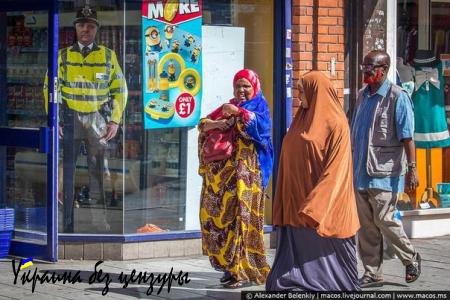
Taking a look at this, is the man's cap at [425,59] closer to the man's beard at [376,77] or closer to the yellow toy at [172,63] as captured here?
the yellow toy at [172,63]

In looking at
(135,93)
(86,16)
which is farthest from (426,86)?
(86,16)

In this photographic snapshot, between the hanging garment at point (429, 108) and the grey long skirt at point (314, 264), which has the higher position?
the hanging garment at point (429, 108)

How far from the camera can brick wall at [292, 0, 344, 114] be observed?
10.9m

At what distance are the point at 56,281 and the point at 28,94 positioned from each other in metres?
2.04

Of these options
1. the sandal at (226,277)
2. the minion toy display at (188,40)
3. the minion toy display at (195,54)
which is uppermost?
the minion toy display at (188,40)

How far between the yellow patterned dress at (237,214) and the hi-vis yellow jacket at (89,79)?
1586 millimetres

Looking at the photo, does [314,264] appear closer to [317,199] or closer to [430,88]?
[317,199]

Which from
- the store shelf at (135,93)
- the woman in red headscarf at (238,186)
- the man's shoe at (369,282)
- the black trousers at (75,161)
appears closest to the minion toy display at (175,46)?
the store shelf at (135,93)

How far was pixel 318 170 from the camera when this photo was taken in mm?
7695

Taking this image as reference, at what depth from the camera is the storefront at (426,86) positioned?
11.8 metres

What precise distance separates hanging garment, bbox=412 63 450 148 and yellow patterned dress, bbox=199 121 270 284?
144 inches

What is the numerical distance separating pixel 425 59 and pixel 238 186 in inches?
159

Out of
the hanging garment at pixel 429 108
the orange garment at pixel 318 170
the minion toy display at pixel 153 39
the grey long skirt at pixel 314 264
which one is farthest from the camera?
the hanging garment at pixel 429 108

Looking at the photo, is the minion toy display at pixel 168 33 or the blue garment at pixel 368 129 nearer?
the blue garment at pixel 368 129
